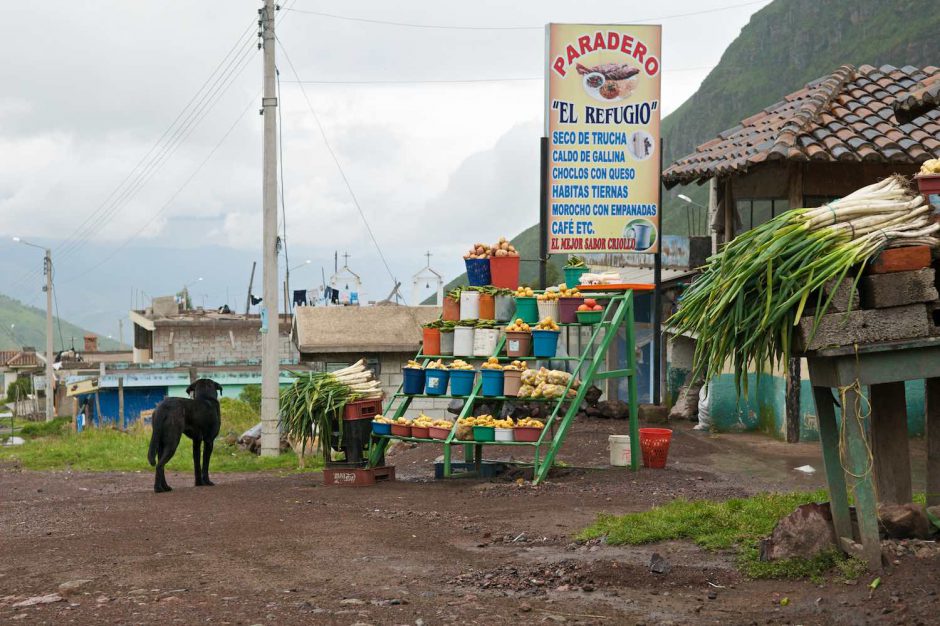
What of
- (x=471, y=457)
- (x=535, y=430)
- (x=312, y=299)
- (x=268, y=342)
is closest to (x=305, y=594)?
(x=535, y=430)

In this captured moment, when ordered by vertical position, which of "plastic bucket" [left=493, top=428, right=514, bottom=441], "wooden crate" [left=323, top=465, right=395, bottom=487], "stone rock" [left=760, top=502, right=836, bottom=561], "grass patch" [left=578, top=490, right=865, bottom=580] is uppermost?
"plastic bucket" [left=493, top=428, right=514, bottom=441]

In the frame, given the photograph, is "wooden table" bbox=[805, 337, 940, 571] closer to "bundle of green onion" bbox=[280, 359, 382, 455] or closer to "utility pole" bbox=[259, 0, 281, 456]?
"bundle of green onion" bbox=[280, 359, 382, 455]

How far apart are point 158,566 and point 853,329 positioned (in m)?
5.34

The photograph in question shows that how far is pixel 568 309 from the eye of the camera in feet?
47.9

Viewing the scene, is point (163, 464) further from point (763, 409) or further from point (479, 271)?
point (763, 409)

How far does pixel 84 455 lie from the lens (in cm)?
2278

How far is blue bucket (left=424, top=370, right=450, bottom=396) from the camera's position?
48.2ft

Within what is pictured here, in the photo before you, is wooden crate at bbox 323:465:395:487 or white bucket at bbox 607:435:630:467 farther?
white bucket at bbox 607:435:630:467

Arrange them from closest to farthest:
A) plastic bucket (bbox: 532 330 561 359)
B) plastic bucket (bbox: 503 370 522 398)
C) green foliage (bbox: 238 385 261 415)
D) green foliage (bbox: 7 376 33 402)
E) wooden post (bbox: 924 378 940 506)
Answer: wooden post (bbox: 924 378 940 506)
plastic bucket (bbox: 503 370 522 398)
plastic bucket (bbox: 532 330 561 359)
green foliage (bbox: 238 385 261 415)
green foliage (bbox: 7 376 33 402)

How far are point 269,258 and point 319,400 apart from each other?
20.5ft

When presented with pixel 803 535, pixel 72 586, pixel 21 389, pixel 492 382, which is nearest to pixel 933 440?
pixel 803 535

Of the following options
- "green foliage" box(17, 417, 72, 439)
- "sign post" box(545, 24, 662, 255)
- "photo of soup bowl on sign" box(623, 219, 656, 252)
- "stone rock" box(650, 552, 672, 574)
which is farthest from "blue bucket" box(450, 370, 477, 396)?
"green foliage" box(17, 417, 72, 439)

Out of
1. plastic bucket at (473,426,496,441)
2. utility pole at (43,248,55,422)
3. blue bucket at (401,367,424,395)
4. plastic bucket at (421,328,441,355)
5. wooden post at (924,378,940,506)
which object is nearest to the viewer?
wooden post at (924,378,940,506)

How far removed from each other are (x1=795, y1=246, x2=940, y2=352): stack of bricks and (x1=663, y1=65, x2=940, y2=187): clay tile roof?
31.4 feet
